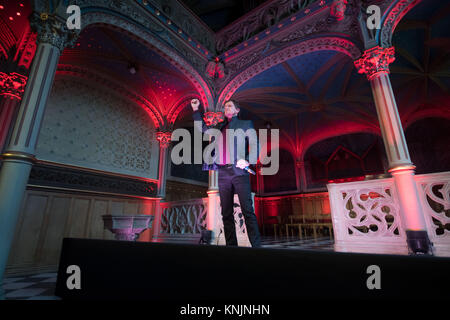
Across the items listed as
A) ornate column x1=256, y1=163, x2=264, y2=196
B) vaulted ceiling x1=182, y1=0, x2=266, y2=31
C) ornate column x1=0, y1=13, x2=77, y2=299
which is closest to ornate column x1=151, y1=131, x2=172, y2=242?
ornate column x1=0, y1=13, x2=77, y2=299

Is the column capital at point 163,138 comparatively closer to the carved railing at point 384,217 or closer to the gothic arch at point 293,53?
the gothic arch at point 293,53

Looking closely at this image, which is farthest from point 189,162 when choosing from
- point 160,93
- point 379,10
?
point 379,10

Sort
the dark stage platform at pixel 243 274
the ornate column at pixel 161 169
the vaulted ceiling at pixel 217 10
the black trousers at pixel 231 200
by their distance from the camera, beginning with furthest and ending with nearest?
1. the vaulted ceiling at pixel 217 10
2. the ornate column at pixel 161 169
3. the black trousers at pixel 231 200
4. the dark stage platform at pixel 243 274

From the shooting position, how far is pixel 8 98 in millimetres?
4602

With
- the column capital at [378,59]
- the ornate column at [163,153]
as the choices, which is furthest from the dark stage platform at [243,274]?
the ornate column at [163,153]

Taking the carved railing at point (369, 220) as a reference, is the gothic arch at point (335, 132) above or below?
above

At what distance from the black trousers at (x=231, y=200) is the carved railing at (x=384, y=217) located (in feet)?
7.81

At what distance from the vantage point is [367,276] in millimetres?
806

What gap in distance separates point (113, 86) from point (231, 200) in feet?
21.3

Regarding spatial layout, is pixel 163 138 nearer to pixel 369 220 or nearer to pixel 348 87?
pixel 369 220

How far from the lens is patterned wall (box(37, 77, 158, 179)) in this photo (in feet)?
18.1

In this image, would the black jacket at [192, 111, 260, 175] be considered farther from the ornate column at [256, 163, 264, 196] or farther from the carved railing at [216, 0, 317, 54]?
the ornate column at [256, 163, 264, 196]

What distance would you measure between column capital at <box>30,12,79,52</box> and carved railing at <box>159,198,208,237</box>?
4.54 m

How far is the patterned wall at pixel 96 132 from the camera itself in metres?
5.50
